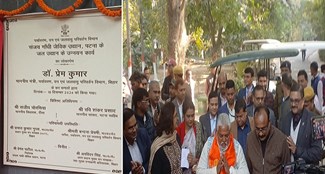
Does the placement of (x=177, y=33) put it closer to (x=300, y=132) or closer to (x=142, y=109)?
(x=142, y=109)

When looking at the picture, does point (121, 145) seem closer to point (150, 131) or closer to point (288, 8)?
point (150, 131)

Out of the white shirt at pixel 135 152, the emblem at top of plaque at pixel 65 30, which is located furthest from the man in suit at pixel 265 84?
the emblem at top of plaque at pixel 65 30

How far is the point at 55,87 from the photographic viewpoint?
3.97m

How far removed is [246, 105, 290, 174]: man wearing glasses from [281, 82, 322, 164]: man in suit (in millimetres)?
50

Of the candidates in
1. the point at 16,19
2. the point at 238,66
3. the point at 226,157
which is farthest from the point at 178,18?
the point at 16,19

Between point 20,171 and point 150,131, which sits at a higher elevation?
point 150,131

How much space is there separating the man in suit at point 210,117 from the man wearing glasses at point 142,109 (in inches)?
16.3

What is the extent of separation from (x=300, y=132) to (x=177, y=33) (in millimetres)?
1118

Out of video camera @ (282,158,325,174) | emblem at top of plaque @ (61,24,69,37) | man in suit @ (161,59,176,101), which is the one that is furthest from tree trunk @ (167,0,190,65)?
video camera @ (282,158,325,174)

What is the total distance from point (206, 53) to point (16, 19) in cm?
169

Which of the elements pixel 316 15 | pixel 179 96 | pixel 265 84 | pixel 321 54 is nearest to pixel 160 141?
pixel 179 96

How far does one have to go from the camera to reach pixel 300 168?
3.18 meters

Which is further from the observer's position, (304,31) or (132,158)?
(132,158)

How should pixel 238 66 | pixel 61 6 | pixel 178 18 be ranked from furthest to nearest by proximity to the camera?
pixel 61 6 < pixel 178 18 < pixel 238 66
